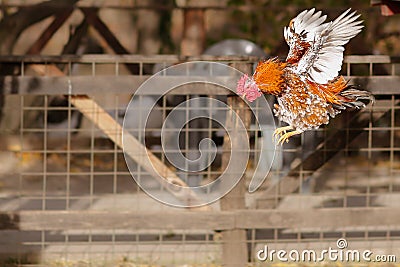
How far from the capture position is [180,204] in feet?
21.9

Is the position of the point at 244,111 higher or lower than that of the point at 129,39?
lower

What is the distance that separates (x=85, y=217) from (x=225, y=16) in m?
7.57

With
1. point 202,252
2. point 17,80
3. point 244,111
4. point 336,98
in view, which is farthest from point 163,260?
point 336,98

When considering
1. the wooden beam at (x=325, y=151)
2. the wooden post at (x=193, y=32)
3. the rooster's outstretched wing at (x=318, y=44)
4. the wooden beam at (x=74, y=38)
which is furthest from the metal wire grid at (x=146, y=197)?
the rooster's outstretched wing at (x=318, y=44)

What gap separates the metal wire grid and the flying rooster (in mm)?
2971

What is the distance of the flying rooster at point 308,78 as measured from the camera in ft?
10.0

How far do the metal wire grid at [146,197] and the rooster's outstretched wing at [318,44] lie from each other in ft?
9.73

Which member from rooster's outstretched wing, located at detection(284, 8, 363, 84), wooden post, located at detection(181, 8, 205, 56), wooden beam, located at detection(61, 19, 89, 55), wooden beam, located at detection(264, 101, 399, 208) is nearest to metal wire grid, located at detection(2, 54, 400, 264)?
wooden beam, located at detection(264, 101, 399, 208)

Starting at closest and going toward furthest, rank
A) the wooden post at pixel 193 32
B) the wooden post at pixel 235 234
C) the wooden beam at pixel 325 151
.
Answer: the wooden post at pixel 235 234 → the wooden beam at pixel 325 151 → the wooden post at pixel 193 32

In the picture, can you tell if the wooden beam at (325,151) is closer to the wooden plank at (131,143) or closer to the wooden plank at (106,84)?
the wooden plank at (106,84)

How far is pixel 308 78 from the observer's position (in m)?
3.13

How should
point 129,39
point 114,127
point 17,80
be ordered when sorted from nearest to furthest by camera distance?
point 17,80 < point 114,127 < point 129,39

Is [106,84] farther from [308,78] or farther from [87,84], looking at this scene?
[308,78]

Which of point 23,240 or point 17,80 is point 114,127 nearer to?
point 17,80
